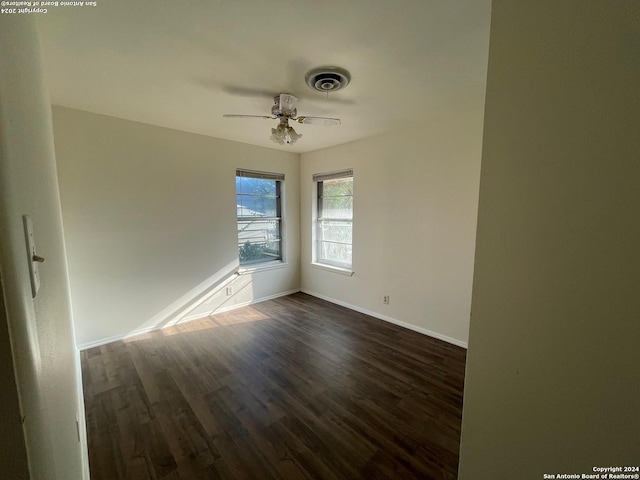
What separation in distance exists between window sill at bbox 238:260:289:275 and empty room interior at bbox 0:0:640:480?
2.0 inches

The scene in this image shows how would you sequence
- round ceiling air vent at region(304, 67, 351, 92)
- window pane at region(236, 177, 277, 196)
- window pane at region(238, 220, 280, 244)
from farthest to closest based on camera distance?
window pane at region(238, 220, 280, 244) < window pane at region(236, 177, 277, 196) < round ceiling air vent at region(304, 67, 351, 92)

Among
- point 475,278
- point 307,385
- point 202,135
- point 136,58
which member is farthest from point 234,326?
point 475,278

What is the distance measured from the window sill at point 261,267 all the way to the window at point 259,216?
0.08 metres

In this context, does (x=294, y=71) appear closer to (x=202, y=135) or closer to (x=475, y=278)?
(x=475, y=278)

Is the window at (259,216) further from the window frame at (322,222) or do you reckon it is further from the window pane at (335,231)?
the window pane at (335,231)

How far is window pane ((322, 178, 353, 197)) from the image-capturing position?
12.9ft

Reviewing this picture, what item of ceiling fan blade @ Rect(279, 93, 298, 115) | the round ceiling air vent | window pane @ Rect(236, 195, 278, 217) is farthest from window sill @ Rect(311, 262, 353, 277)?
the round ceiling air vent

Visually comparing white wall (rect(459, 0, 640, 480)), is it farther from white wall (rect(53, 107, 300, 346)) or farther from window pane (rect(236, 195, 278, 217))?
window pane (rect(236, 195, 278, 217))

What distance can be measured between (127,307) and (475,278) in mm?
3541

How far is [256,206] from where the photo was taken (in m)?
4.14

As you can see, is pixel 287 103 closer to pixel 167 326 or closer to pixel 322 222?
pixel 322 222

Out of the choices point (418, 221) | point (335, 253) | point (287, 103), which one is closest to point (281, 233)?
point (335, 253)

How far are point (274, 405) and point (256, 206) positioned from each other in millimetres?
2905

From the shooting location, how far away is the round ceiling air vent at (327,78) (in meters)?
1.83
